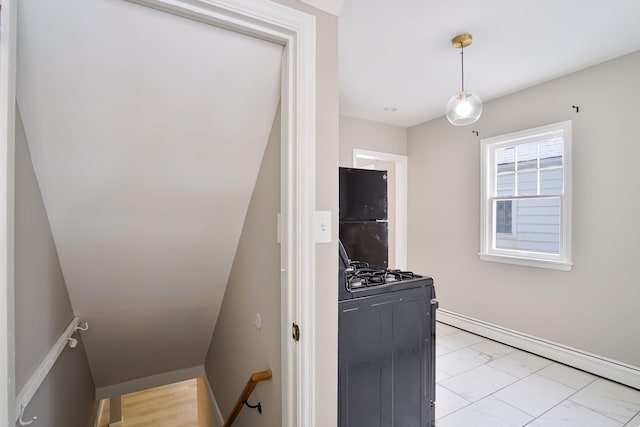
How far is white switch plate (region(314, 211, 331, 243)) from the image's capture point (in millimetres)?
1167

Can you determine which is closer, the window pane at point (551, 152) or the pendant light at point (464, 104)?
the pendant light at point (464, 104)

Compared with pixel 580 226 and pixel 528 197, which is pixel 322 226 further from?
pixel 528 197

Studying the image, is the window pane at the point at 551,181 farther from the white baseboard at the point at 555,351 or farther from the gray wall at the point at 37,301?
the gray wall at the point at 37,301

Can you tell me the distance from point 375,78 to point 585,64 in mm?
1850

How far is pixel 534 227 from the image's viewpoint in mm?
3229

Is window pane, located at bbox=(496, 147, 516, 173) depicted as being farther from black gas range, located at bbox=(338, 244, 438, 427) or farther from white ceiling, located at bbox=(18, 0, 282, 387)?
white ceiling, located at bbox=(18, 0, 282, 387)

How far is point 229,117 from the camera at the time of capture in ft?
4.50

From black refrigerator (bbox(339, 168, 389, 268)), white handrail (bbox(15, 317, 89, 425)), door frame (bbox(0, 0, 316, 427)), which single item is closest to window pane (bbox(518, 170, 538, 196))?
black refrigerator (bbox(339, 168, 389, 268))

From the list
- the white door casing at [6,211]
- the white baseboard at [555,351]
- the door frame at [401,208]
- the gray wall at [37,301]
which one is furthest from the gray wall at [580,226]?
the gray wall at [37,301]

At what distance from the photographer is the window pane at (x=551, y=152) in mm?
3020

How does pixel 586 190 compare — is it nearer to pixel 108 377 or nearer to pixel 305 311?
pixel 305 311

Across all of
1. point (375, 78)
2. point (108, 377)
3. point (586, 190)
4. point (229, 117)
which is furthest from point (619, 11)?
point (108, 377)

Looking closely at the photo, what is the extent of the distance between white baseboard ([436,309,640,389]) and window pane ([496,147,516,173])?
1.81 meters

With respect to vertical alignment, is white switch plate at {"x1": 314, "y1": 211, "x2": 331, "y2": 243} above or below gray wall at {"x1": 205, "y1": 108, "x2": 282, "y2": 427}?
above
